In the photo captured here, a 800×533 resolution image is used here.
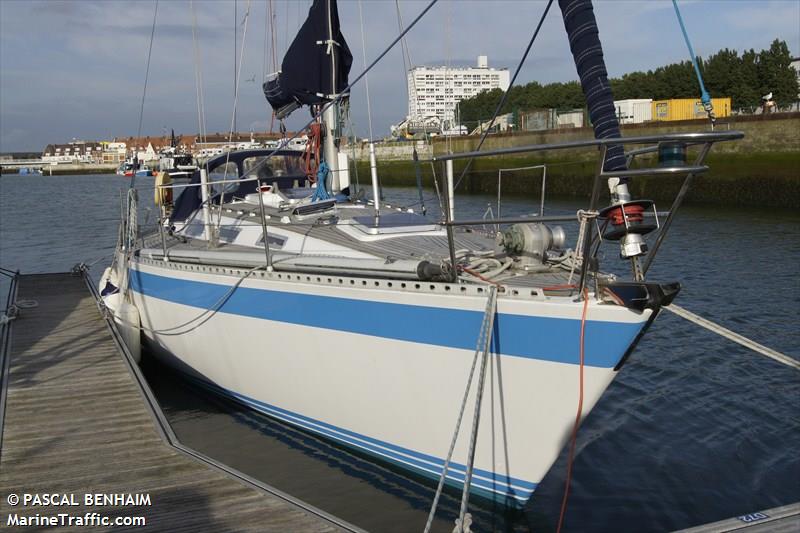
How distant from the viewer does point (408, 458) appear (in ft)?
17.6

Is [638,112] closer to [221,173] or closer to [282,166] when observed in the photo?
[282,166]

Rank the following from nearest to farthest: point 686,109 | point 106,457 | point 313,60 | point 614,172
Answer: point 614,172, point 106,457, point 313,60, point 686,109

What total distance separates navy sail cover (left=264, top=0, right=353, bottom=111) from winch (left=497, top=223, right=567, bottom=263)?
3349 mm

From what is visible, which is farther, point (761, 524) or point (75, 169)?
point (75, 169)

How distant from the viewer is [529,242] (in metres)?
5.13

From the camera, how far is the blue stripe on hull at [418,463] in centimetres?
484

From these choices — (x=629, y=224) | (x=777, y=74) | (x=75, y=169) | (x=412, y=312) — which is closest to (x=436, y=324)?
(x=412, y=312)

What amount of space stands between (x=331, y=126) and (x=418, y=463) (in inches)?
156

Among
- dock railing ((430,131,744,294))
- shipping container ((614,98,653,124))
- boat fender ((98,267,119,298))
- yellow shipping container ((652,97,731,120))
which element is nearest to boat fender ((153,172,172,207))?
boat fender ((98,267,119,298))

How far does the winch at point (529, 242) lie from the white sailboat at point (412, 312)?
0.4 inches

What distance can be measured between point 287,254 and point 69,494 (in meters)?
2.47

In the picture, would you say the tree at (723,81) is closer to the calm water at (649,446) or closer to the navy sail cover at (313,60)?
the calm water at (649,446)

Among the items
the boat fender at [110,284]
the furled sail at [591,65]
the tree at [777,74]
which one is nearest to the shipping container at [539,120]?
the tree at [777,74]

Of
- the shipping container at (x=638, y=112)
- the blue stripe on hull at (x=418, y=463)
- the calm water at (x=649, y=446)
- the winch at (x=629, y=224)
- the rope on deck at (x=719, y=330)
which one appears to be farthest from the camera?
the shipping container at (x=638, y=112)
